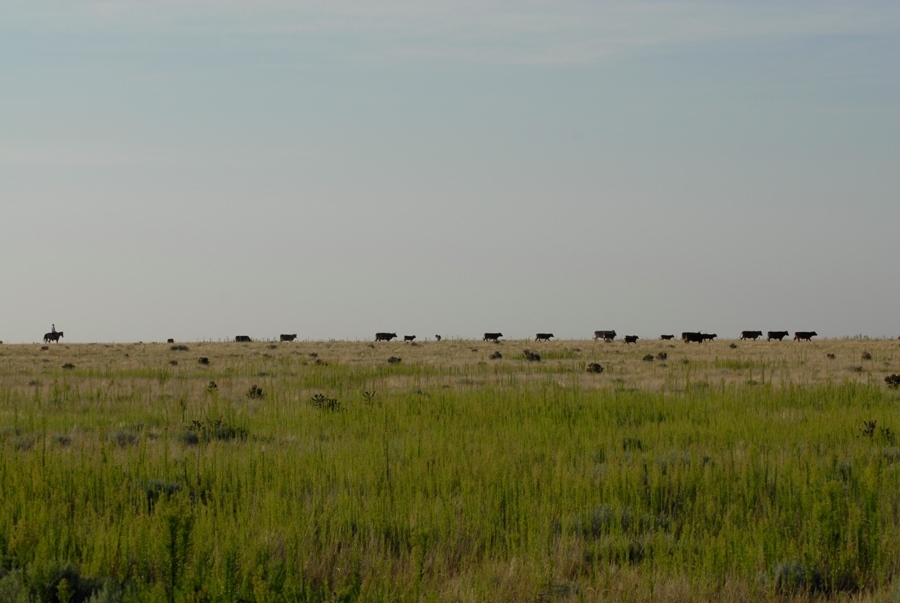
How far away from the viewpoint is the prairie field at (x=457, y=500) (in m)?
7.02

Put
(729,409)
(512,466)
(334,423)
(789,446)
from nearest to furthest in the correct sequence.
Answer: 1. (512,466)
2. (789,446)
3. (334,423)
4. (729,409)

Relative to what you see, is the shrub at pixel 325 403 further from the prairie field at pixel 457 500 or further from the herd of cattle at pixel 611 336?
the herd of cattle at pixel 611 336

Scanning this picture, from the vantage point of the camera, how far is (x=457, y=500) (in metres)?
9.24

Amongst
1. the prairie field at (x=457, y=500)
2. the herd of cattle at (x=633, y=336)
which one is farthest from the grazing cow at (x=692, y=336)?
the prairie field at (x=457, y=500)

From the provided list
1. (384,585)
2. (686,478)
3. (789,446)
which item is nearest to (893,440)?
(789,446)

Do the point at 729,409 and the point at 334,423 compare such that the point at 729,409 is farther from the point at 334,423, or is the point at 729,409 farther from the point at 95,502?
the point at 95,502

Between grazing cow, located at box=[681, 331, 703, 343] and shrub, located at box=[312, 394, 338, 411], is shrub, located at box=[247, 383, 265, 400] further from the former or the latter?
grazing cow, located at box=[681, 331, 703, 343]

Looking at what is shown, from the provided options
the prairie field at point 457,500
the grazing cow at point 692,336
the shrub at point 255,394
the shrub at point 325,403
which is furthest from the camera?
the grazing cow at point 692,336

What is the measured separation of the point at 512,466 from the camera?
10.6 m

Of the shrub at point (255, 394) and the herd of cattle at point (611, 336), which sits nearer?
the shrub at point (255, 394)

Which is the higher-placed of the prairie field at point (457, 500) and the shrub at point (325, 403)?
the shrub at point (325, 403)

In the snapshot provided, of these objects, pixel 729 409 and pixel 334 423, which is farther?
pixel 729 409

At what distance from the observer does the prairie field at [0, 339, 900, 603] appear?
276 inches

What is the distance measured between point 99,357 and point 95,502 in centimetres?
2880
